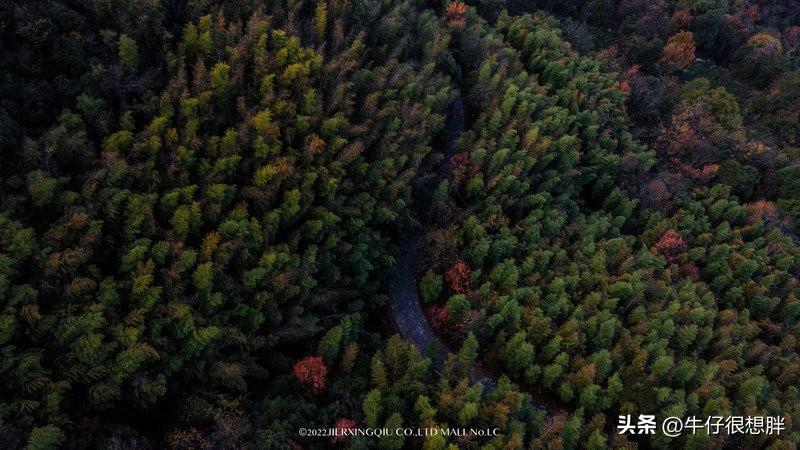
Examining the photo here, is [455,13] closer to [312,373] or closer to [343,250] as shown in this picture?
[343,250]

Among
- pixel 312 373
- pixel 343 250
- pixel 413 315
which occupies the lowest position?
pixel 413 315

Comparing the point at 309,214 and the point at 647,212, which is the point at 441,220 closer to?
the point at 309,214

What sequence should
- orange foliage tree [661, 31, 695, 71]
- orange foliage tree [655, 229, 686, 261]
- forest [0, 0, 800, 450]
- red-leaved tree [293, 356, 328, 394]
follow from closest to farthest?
1. forest [0, 0, 800, 450]
2. red-leaved tree [293, 356, 328, 394]
3. orange foliage tree [655, 229, 686, 261]
4. orange foliage tree [661, 31, 695, 71]

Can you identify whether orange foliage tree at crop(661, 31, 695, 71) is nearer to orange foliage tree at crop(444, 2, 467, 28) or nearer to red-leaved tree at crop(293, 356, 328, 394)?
orange foliage tree at crop(444, 2, 467, 28)

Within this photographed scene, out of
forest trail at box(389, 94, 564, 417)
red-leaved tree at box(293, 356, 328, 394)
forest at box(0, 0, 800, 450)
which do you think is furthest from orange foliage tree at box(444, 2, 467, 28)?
red-leaved tree at box(293, 356, 328, 394)

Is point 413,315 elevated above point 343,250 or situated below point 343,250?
below

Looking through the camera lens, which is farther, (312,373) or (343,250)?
(343,250)

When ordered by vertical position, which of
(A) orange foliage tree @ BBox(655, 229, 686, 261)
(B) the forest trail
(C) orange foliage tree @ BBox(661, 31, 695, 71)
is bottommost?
(B) the forest trail

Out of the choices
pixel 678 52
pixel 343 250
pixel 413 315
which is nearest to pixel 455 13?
pixel 343 250

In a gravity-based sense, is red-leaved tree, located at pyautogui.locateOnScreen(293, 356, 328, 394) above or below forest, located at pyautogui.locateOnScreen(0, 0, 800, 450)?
below
